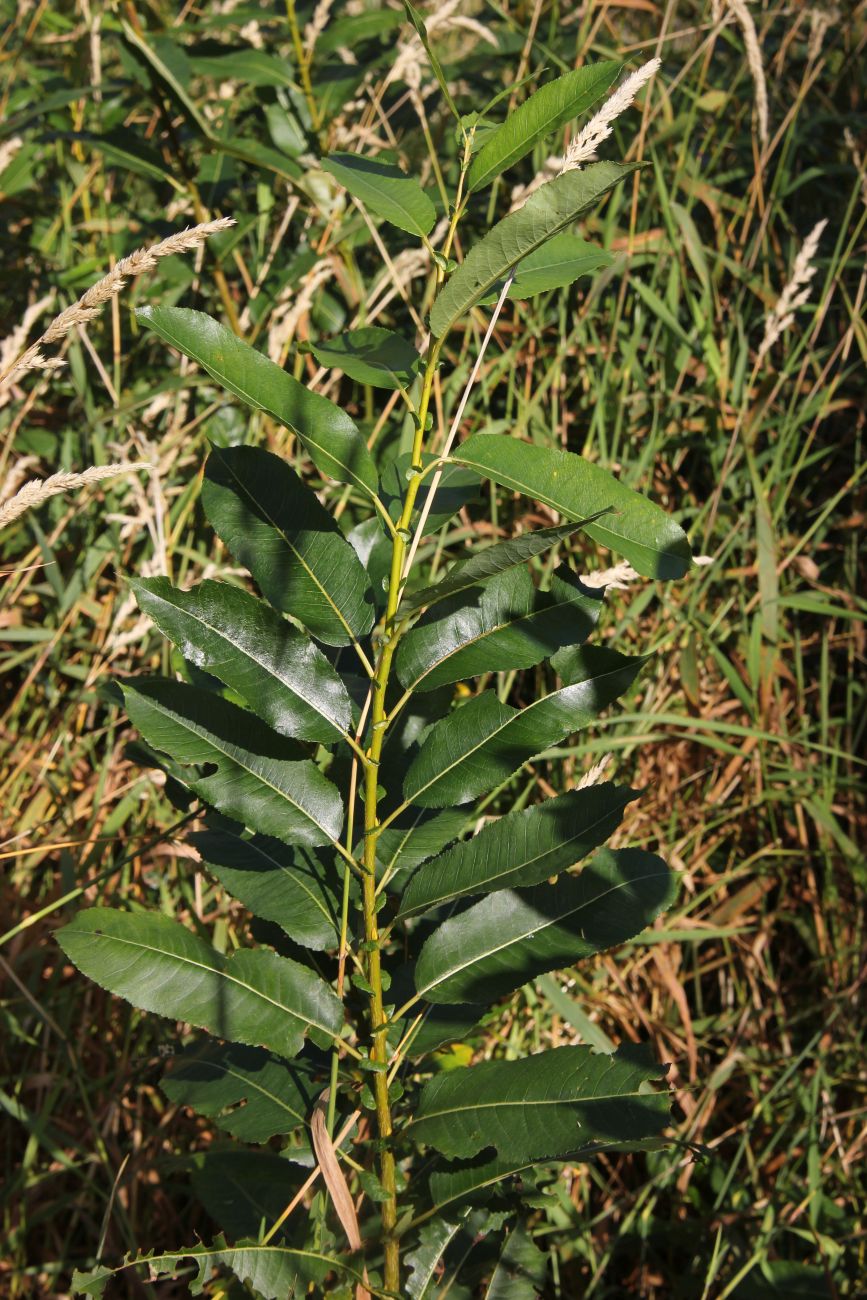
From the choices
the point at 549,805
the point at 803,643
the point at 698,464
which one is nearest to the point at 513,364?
the point at 698,464

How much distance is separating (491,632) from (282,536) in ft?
0.66

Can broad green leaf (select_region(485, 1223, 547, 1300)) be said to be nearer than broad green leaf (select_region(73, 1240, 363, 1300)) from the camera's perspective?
No

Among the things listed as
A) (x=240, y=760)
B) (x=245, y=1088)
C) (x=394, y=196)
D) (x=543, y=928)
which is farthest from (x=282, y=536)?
(x=245, y=1088)

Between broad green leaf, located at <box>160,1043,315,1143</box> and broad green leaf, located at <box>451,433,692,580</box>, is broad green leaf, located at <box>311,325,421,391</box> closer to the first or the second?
broad green leaf, located at <box>451,433,692,580</box>

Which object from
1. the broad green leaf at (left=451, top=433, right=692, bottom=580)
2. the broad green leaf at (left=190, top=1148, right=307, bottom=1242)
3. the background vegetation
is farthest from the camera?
the background vegetation

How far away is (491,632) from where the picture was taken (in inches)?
39.0

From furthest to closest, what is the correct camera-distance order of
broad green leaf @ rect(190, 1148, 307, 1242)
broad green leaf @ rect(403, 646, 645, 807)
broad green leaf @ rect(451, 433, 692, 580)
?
broad green leaf @ rect(190, 1148, 307, 1242) → broad green leaf @ rect(403, 646, 645, 807) → broad green leaf @ rect(451, 433, 692, 580)

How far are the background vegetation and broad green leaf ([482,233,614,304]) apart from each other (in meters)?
0.45

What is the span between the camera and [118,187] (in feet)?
9.00

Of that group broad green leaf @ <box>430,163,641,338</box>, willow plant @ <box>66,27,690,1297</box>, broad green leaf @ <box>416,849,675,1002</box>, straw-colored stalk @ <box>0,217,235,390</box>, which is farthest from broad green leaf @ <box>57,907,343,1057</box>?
broad green leaf @ <box>430,163,641,338</box>

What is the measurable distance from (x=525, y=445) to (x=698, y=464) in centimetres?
132

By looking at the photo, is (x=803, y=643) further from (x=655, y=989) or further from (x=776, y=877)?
(x=655, y=989)

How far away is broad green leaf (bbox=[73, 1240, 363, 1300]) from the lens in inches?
35.1

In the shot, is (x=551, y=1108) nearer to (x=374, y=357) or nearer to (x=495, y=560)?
(x=495, y=560)
